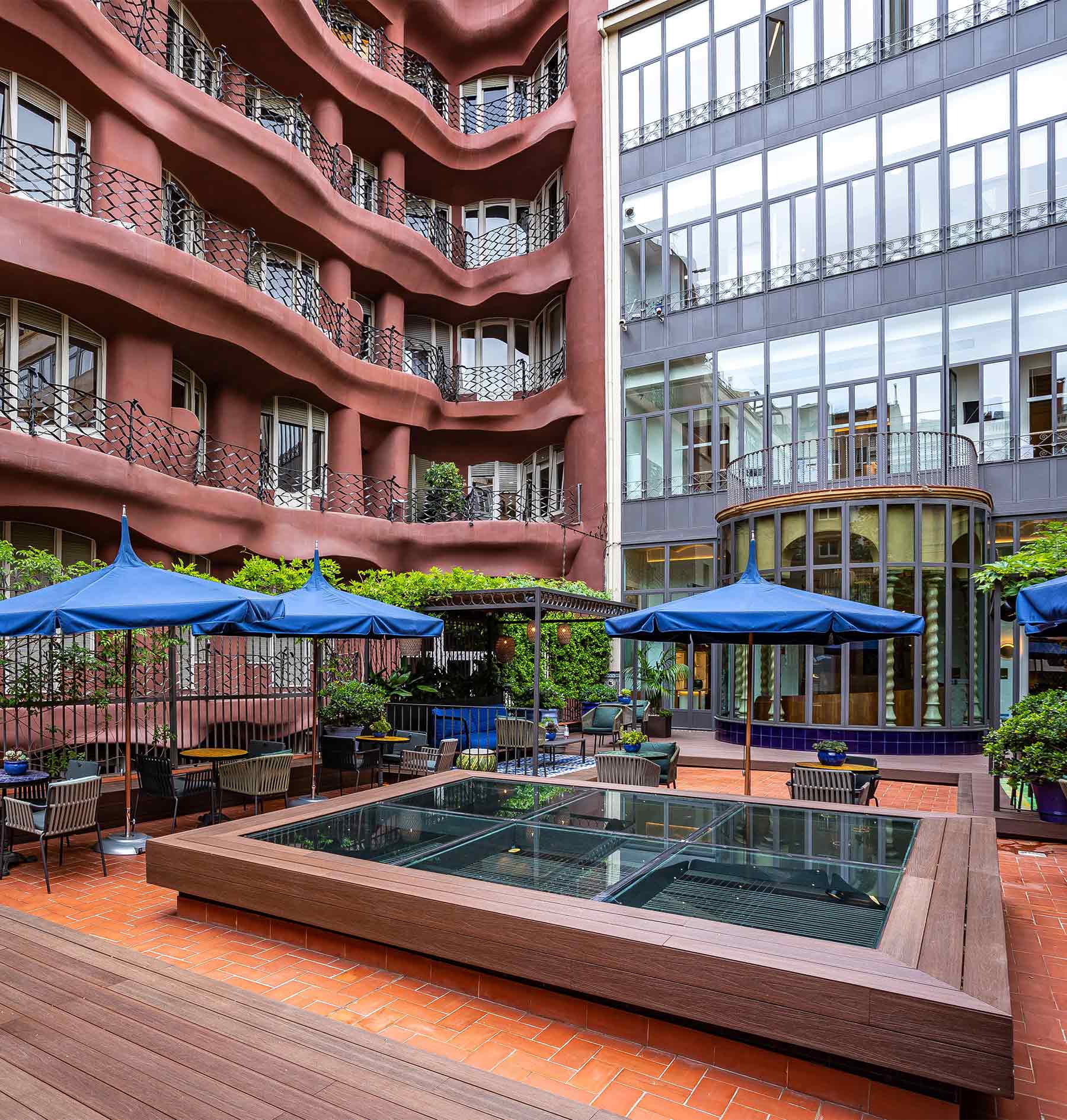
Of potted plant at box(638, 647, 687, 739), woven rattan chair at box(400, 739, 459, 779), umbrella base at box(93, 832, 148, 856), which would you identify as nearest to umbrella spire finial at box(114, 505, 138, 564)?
umbrella base at box(93, 832, 148, 856)

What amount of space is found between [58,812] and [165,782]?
5.04ft

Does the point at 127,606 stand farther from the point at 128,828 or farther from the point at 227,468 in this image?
the point at 227,468

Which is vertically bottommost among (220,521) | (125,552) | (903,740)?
(903,740)

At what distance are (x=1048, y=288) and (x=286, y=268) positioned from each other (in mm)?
15723

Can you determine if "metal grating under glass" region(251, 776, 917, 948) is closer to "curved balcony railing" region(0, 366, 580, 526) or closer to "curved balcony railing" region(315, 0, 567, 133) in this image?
"curved balcony railing" region(0, 366, 580, 526)

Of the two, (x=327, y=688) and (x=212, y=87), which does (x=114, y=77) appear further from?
(x=327, y=688)

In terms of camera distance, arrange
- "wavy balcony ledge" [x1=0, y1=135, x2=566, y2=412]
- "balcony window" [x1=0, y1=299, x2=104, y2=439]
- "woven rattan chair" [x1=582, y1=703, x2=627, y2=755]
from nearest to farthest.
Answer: "balcony window" [x1=0, y1=299, x2=104, y2=439]
"wavy balcony ledge" [x1=0, y1=135, x2=566, y2=412]
"woven rattan chair" [x1=582, y1=703, x2=627, y2=755]

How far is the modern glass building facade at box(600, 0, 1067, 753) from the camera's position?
1511 cm

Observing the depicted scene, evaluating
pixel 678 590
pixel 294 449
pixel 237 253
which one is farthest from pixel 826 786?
pixel 237 253

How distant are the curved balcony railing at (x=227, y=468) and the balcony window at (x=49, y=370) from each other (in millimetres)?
24

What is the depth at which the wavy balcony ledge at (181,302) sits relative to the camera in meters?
12.4

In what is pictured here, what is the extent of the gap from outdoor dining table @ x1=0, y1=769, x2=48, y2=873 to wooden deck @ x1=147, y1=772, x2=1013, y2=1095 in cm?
273

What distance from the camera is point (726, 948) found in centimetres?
348

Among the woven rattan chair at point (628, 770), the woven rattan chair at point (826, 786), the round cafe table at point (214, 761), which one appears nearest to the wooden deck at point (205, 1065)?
the round cafe table at point (214, 761)
